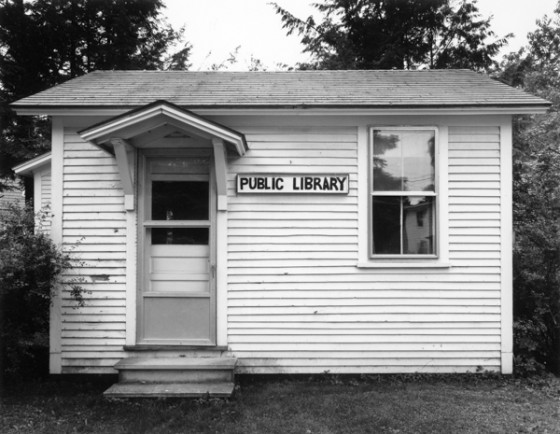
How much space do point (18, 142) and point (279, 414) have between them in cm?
1533

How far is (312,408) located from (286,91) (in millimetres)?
4132

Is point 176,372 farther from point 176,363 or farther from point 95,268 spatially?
point 95,268

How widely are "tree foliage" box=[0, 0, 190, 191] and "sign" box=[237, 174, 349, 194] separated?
1356cm

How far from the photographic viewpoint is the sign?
5.86 m

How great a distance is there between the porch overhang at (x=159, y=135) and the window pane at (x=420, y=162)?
2107 mm

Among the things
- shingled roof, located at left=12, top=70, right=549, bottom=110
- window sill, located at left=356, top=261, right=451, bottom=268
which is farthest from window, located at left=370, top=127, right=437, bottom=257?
shingled roof, located at left=12, top=70, right=549, bottom=110

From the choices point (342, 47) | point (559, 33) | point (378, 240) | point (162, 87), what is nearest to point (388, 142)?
point (378, 240)

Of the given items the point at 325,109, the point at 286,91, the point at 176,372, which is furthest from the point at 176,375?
the point at 286,91

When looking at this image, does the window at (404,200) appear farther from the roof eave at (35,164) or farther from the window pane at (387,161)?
the roof eave at (35,164)

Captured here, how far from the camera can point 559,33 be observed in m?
23.5

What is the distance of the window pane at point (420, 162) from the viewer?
596cm

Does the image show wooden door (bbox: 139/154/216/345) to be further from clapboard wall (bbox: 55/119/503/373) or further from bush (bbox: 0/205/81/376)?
bush (bbox: 0/205/81/376)

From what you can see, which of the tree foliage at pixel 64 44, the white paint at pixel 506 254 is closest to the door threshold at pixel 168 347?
the white paint at pixel 506 254

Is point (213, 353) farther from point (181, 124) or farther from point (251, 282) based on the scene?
point (181, 124)
